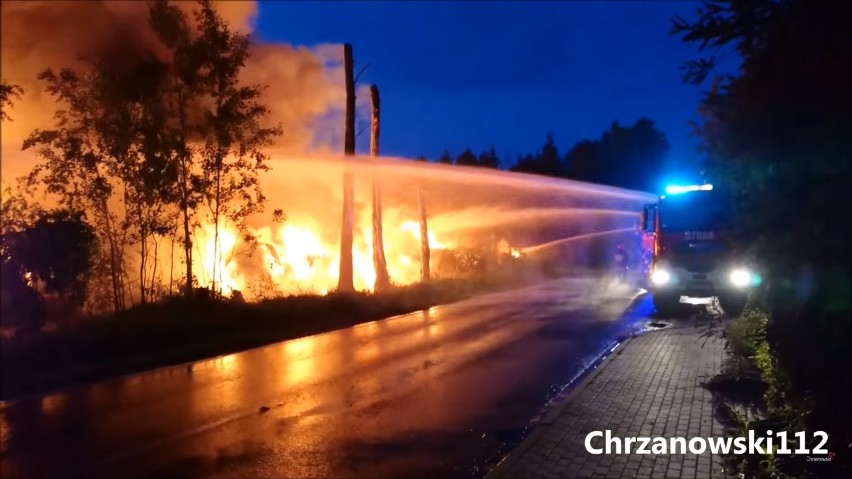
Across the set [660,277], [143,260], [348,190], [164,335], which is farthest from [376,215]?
[164,335]

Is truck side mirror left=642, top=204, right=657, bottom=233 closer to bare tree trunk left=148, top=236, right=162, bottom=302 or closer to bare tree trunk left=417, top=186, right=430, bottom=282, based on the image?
bare tree trunk left=148, top=236, right=162, bottom=302

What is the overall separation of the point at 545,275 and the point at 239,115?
944 inches

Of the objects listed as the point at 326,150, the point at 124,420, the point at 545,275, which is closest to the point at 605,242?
the point at 545,275

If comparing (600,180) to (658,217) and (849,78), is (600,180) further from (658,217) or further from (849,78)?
(849,78)

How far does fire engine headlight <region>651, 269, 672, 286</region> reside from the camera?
17827 millimetres

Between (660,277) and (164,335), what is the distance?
10783mm

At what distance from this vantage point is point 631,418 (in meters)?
7.54

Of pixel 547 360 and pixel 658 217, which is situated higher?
pixel 658 217

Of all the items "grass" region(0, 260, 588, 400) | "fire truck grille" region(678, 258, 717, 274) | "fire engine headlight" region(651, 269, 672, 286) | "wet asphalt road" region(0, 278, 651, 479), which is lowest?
"wet asphalt road" region(0, 278, 651, 479)

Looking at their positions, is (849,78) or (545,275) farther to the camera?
(545,275)

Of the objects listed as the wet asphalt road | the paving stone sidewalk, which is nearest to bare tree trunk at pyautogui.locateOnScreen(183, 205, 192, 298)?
the wet asphalt road

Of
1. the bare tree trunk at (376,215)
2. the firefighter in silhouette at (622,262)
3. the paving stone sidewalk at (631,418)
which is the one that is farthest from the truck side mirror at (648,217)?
the firefighter in silhouette at (622,262)

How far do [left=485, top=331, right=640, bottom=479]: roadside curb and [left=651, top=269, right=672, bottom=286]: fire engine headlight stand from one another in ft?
23.1

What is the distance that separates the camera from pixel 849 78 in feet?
15.4
